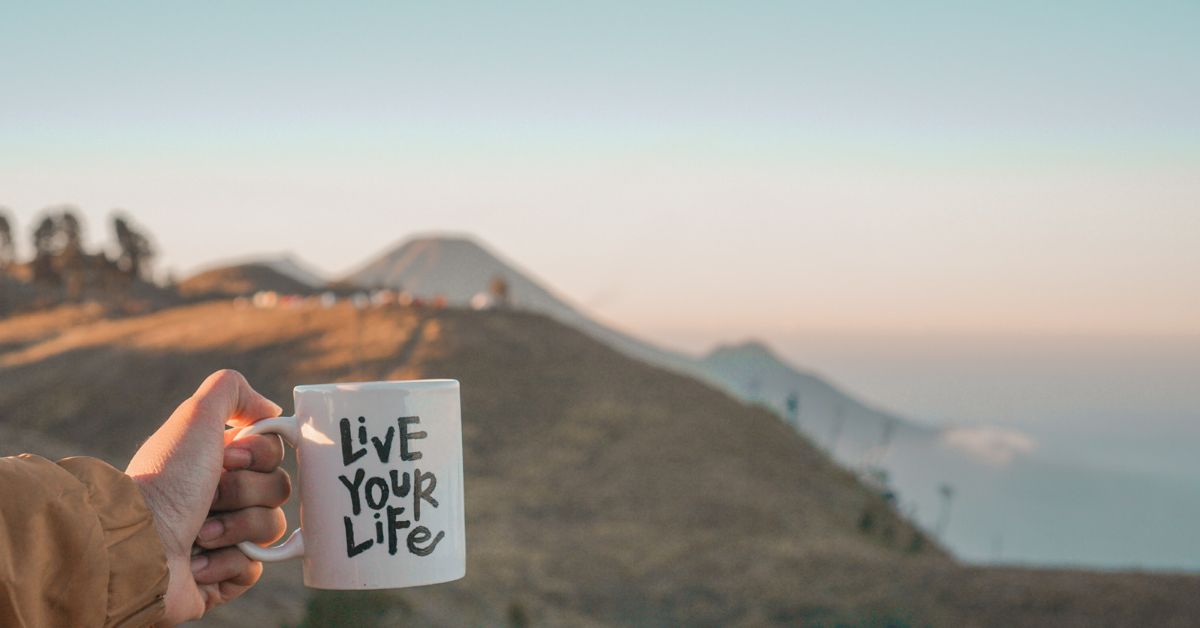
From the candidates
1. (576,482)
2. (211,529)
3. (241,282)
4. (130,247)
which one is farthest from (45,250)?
(211,529)

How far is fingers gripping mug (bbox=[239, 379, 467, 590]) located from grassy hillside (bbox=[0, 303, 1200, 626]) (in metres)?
8.63

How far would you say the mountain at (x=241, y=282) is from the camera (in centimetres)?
5434

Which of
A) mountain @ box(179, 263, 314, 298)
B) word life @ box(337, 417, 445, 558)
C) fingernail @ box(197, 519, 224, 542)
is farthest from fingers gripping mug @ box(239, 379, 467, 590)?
mountain @ box(179, 263, 314, 298)

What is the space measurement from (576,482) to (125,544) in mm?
26231

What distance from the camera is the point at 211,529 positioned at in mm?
2045

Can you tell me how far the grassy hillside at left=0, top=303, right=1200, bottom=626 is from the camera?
15.7 metres

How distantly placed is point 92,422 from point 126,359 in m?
4.18

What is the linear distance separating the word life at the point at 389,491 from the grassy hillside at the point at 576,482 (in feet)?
28.4

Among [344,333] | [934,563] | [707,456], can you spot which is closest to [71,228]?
[344,333]

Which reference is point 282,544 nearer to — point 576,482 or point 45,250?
point 576,482

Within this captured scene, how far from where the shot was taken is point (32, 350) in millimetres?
39438

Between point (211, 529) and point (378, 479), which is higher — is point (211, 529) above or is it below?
below

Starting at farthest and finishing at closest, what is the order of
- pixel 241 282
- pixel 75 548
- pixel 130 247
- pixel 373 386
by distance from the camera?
pixel 241 282
pixel 130 247
pixel 373 386
pixel 75 548

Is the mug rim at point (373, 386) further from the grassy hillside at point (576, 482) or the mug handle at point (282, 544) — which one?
the grassy hillside at point (576, 482)
